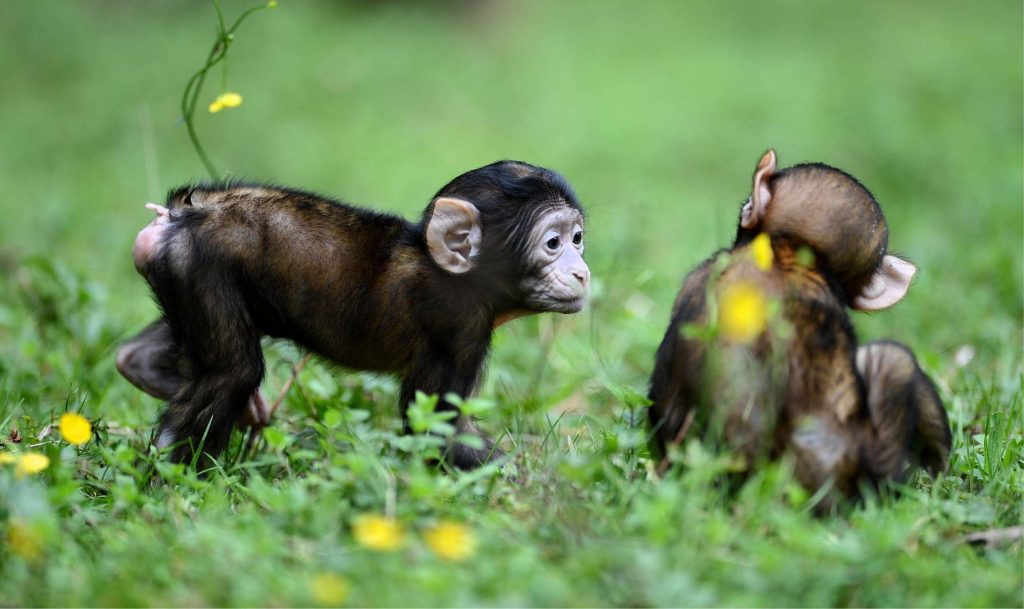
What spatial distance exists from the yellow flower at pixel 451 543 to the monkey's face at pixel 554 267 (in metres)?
2.00

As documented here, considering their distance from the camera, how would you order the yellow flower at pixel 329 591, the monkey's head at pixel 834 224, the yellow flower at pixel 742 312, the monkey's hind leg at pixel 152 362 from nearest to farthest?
1. the yellow flower at pixel 329 591
2. the yellow flower at pixel 742 312
3. the monkey's head at pixel 834 224
4. the monkey's hind leg at pixel 152 362

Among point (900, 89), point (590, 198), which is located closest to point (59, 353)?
point (590, 198)

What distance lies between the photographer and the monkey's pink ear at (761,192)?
439 centimetres

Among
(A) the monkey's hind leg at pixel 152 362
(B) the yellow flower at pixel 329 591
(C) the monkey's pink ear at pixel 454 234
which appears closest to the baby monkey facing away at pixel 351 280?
(C) the monkey's pink ear at pixel 454 234

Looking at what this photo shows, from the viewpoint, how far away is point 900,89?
14766 mm

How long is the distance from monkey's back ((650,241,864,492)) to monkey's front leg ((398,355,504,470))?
107 cm

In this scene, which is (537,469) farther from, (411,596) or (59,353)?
(59,353)

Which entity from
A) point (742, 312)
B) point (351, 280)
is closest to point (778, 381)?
point (742, 312)

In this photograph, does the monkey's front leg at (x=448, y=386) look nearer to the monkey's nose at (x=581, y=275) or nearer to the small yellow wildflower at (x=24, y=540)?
the monkey's nose at (x=581, y=275)

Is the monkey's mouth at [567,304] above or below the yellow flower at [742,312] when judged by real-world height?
below

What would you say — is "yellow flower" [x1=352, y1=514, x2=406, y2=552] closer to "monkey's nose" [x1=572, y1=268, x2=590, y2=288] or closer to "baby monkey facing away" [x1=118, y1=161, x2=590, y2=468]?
"baby monkey facing away" [x1=118, y1=161, x2=590, y2=468]

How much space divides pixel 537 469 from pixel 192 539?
1434mm

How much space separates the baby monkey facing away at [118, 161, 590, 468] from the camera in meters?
4.85

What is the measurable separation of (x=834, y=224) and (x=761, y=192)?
0.31 metres
